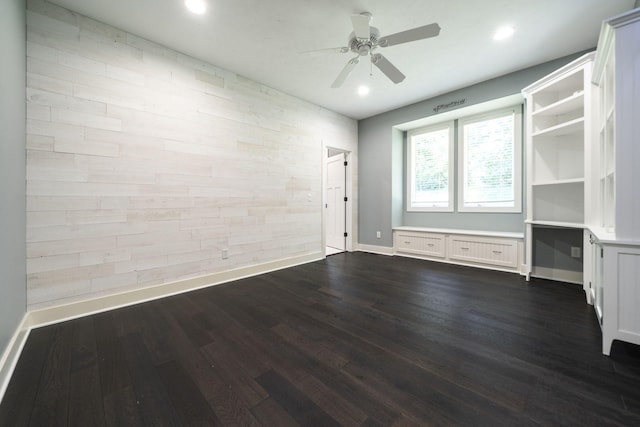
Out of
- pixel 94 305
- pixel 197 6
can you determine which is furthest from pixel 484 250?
pixel 94 305

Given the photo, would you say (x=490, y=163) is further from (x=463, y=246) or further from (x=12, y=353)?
(x=12, y=353)

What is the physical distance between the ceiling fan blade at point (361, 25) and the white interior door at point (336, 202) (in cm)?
311

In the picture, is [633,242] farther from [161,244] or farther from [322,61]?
[161,244]

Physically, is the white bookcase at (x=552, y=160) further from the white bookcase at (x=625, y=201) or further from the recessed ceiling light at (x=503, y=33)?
the white bookcase at (x=625, y=201)

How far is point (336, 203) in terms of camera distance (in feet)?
17.9

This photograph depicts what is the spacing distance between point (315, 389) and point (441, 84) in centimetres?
422

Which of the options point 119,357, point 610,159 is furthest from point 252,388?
point 610,159

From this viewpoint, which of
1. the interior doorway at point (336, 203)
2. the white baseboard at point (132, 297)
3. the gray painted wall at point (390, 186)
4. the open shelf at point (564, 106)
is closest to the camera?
the white baseboard at point (132, 297)

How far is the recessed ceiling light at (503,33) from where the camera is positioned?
244cm

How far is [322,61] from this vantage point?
3000 millimetres

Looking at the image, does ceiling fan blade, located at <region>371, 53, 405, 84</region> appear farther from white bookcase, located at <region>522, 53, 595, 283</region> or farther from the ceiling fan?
white bookcase, located at <region>522, 53, 595, 283</region>

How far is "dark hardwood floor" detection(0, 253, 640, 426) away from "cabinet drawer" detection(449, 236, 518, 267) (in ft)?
2.98

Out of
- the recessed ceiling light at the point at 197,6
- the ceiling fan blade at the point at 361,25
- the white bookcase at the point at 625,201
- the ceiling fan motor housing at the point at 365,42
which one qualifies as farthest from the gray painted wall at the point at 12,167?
the white bookcase at the point at 625,201

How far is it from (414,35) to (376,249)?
3.74 metres
